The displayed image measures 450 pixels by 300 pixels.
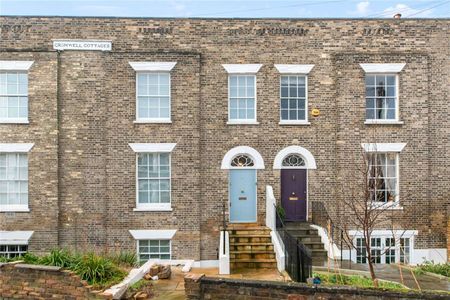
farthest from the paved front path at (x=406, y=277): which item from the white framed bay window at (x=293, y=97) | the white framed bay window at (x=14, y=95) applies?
the white framed bay window at (x=14, y=95)

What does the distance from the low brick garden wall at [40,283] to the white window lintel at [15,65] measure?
8.50 metres

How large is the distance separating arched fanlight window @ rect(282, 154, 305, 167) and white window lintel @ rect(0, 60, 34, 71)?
10.5 metres

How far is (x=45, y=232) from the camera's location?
1631cm

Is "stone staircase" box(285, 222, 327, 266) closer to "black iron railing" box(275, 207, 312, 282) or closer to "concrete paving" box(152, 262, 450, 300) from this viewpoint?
"concrete paving" box(152, 262, 450, 300)

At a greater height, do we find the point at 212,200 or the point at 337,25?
the point at 337,25

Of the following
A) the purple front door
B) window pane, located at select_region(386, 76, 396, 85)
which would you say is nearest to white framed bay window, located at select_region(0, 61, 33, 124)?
the purple front door

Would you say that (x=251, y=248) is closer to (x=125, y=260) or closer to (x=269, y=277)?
(x=269, y=277)

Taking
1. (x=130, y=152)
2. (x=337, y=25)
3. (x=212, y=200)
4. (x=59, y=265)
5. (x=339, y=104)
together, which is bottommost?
(x=59, y=265)

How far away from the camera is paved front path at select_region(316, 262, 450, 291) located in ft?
Result: 40.3

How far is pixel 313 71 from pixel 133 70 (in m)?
7.01

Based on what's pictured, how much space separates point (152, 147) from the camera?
16.7 metres

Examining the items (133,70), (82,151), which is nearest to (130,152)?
(82,151)

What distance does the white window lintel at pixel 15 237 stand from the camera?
16.2 metres

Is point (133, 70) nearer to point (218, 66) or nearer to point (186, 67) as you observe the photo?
point (186, 67)
